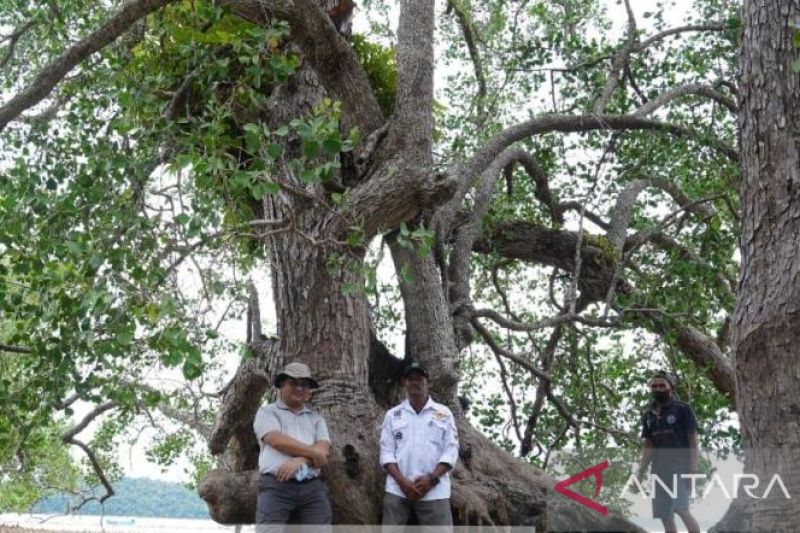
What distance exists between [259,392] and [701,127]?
4554 millimetres

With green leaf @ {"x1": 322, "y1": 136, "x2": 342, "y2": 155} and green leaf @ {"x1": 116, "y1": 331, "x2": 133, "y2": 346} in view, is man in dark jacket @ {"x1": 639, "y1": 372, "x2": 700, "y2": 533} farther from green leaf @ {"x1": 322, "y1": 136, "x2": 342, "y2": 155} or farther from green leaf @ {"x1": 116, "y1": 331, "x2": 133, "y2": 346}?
green leaf @ {"x1": 116, "y1": 331, "x2": 133, "y2": 346}

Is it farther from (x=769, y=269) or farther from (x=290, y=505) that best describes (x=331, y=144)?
(x=769, y=269)

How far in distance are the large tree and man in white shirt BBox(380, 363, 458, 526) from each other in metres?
0.43

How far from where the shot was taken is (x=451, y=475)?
21.4ft

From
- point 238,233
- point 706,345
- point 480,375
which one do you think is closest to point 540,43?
point 706,345

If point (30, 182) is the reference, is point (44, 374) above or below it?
below

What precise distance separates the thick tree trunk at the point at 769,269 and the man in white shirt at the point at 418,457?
166 cm

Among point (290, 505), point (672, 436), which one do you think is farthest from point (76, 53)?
point (672, 436)

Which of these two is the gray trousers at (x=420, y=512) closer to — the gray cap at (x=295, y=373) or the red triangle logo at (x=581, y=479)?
the red triangle logo at (x=581, y=479)

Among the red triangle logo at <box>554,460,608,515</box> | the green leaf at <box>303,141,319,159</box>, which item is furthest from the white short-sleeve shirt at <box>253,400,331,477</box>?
the green leaf at <box>303,141,319,159</box>

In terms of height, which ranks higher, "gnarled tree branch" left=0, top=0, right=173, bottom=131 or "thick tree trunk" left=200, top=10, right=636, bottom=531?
"gnarled tree branch" left=0, top=0, right=173, bottom=131

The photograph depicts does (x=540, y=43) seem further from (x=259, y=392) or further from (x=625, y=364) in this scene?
(x=259, y=392)

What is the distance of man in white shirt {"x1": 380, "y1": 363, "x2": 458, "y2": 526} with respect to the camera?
563cm

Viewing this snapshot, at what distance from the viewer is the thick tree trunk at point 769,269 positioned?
441 cm
